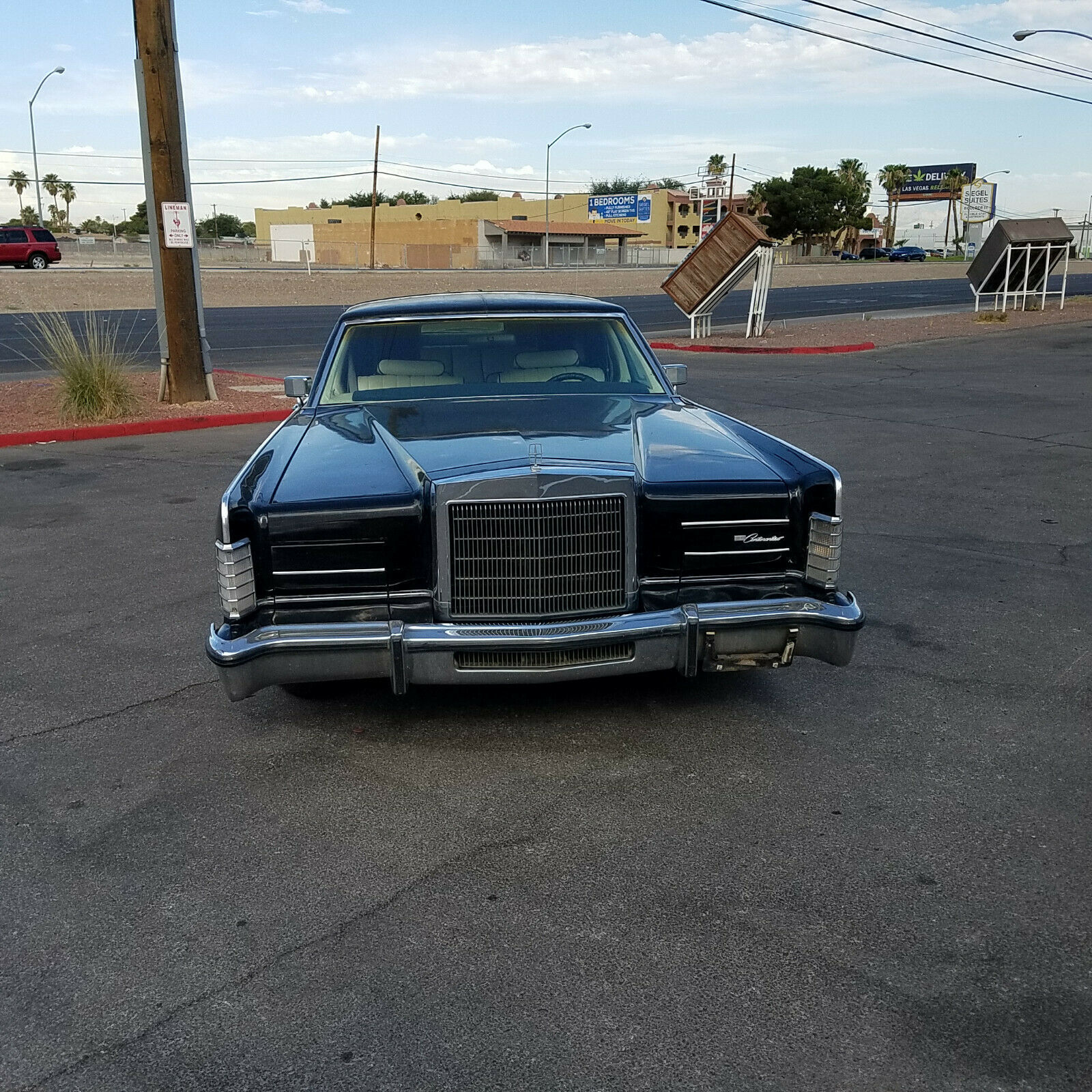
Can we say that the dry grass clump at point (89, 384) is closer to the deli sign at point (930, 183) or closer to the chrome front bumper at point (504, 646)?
the chrome front bumper at point (504, 646)

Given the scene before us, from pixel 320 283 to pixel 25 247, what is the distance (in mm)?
12389

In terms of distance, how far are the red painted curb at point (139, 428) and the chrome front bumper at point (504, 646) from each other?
28.3 feet

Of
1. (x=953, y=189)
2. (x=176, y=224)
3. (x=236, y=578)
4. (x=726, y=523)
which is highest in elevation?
(x=953, y=189)

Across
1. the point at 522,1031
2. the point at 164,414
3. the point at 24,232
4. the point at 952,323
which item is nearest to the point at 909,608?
the point at 522,1031

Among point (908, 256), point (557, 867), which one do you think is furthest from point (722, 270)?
point (908, 256)

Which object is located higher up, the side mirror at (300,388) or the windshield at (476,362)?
the windshield at (476,362)

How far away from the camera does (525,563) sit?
3977 mm

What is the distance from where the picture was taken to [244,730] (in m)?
4.45

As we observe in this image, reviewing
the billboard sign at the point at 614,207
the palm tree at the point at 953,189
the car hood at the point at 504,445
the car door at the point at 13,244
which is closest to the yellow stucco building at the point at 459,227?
the billboard sign at the point at 614,207

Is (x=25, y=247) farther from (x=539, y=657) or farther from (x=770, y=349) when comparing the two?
(x=539, y=657)

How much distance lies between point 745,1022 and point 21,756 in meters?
2.93

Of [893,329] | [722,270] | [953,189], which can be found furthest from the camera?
[953,189]

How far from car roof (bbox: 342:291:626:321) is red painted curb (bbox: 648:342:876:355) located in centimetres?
1556

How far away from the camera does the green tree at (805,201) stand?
96875 mm
